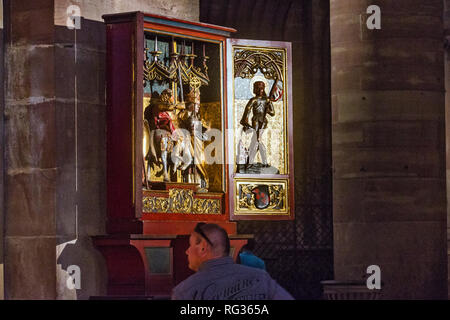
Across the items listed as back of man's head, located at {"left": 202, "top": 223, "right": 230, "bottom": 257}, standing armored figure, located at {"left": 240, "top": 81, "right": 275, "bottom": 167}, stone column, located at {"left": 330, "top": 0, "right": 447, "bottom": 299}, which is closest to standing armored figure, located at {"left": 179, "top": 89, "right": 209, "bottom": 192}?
standing armored figure, located at {"left": 240, "top": 81, "right": 275, "bottom": 167}

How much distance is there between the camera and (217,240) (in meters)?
6.55

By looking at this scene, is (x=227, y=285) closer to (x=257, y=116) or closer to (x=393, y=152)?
(x=257, y=116)

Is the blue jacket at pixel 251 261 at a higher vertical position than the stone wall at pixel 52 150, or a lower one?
lower

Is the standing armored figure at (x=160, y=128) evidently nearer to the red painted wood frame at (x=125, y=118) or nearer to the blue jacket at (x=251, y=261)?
the red painted wood frame at (x=125, y=118)

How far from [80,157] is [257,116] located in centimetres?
217

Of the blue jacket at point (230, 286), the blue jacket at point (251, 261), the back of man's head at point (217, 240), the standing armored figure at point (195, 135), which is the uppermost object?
the standing armored figure at point (195, 135)

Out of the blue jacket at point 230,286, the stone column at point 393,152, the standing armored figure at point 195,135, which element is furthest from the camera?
the stone column at point 393,152

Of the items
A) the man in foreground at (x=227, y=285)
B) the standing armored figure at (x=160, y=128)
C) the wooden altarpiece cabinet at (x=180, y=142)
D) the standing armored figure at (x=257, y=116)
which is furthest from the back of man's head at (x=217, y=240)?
the standing armored figure at (x=257, y=116)

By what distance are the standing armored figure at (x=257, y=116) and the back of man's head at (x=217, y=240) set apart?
5.29 metres

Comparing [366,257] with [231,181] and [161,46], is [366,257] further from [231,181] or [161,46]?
[161,46]

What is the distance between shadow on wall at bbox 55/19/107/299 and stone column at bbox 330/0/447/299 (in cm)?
416

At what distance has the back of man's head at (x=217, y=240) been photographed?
6512 millimetres

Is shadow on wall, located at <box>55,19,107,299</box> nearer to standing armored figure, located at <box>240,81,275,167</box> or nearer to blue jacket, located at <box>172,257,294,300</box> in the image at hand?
standing armored figure, located at <box>240,81,275,167</box>
